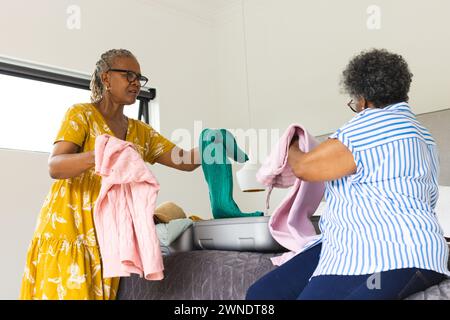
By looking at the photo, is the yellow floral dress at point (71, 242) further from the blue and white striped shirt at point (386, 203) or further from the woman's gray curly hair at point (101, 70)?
the blue and white striped shirt at point (386, 203)

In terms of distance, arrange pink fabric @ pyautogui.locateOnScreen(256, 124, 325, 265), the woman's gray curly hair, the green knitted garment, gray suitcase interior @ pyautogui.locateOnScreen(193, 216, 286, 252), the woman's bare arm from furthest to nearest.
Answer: the woman's gray curly hair
the green knitted garment
gray suitcase interior @ pyautogui.locateOnScreen(193, 216, 286, 252)
pink fabric @ pyautogui.locateOnScreen(256, 124, 325, 265)
the woman's bare arm

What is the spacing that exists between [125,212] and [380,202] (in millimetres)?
801

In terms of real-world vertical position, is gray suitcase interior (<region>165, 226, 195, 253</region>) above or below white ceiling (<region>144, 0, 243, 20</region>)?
below

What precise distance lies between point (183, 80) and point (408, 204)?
3244 millimetres

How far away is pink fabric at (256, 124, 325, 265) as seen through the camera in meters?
1.45

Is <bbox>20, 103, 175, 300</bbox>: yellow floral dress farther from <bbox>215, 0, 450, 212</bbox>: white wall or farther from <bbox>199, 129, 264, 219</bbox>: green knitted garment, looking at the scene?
<bbox>215, 0, 450, 212</bbox>: white wall

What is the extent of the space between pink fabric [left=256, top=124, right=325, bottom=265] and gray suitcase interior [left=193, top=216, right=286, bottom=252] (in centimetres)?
6

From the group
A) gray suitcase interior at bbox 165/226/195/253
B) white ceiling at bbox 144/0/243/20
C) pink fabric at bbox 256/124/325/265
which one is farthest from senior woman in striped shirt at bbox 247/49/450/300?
white ceiling at bbox 144/0/243/20

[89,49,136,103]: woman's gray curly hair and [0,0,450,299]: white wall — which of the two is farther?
[0,0,450,299]: white wall

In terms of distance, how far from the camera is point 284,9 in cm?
398

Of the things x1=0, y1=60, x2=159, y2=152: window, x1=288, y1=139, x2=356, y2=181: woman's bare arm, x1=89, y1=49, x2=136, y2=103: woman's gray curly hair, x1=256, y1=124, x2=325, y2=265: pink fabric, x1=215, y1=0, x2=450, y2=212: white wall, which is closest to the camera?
x1=288, y1=139, x2=356, y2=181: woman's bare arm

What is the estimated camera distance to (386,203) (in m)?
1.13

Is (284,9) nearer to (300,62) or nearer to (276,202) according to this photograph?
(300,62)

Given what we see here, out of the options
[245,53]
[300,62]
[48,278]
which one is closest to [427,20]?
[300,62]
